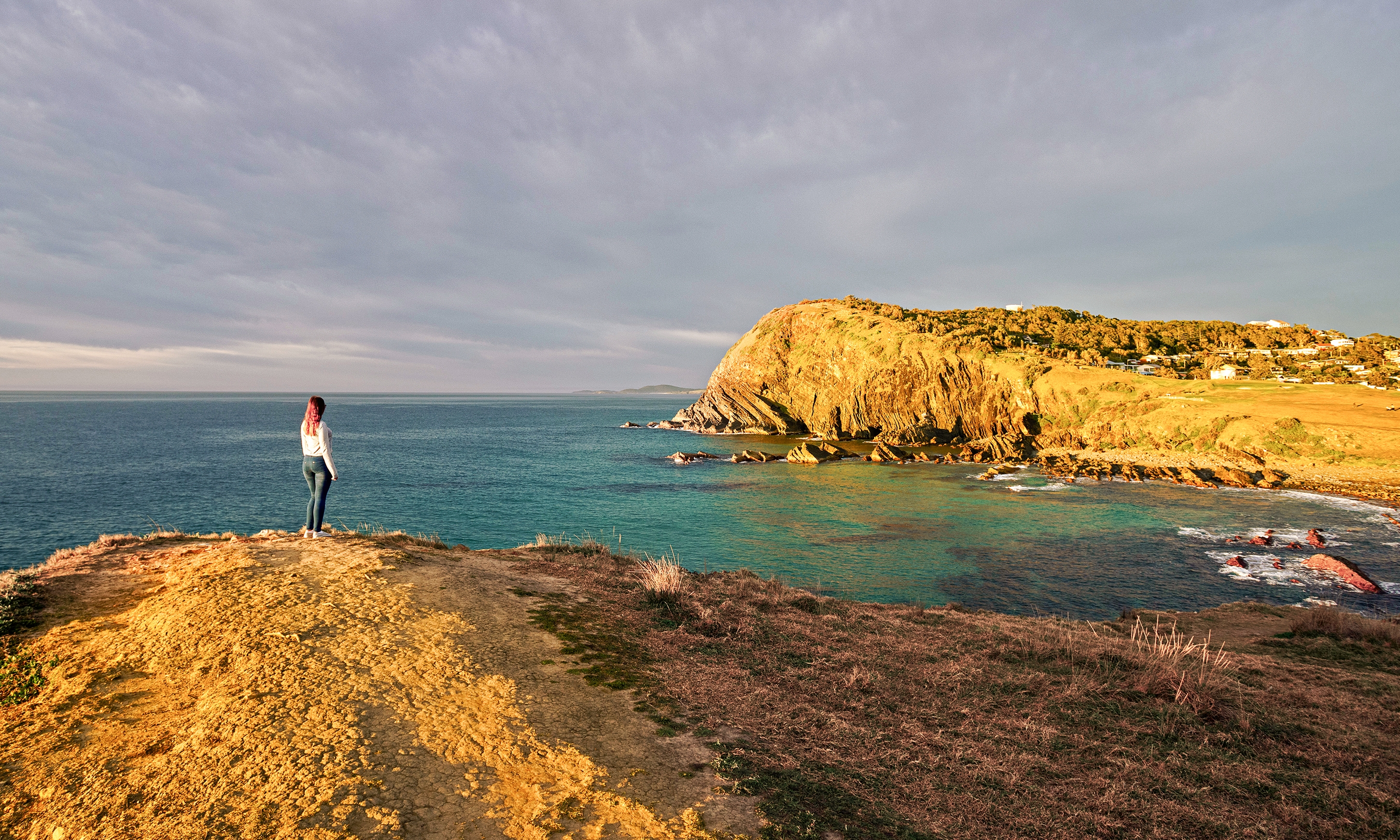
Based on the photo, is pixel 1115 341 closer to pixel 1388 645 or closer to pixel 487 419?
pixel 1388 645

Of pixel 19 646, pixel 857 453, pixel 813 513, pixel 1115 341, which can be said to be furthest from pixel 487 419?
pixel 19 646

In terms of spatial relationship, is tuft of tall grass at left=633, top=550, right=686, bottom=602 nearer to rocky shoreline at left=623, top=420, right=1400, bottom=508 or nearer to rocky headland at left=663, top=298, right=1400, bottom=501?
rocky shoreline at left=623, top=420, right=1400, bottom=508

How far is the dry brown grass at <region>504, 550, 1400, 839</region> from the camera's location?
5398 millimetres

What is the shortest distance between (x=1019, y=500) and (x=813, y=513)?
47.6ft

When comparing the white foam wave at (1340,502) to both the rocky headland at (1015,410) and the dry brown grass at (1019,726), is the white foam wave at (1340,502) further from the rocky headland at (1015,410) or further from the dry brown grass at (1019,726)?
the dry brown grass at (1019,726)

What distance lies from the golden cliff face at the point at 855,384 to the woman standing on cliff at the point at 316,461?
6944cm

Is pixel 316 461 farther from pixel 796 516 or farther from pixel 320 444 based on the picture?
pixel 796 516

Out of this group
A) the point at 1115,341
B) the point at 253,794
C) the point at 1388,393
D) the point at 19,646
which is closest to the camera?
the point at 253,794

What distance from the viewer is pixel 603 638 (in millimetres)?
9094

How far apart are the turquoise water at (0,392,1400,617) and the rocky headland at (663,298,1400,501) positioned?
7.41 metres

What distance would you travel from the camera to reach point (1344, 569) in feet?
68.6

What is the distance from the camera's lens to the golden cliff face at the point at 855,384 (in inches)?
2798

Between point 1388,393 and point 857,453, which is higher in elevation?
point 1388,393

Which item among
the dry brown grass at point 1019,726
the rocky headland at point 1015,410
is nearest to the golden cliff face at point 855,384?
the rocky headland at point 1015,410
